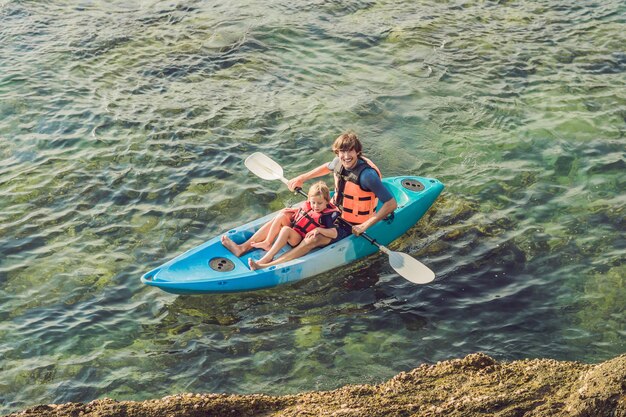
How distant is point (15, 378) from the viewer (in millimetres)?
7074

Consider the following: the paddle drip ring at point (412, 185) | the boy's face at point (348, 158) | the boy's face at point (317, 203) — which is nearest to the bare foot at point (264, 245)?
the boy's face at point (317, 203)

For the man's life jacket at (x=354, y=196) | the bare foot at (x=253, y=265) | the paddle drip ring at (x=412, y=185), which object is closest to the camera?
the bare foot at (x=253, y=265)

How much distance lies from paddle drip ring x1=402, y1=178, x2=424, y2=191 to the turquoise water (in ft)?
1.27

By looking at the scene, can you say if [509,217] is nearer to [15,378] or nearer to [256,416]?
[256,416]

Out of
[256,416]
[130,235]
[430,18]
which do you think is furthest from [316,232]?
[430,18]

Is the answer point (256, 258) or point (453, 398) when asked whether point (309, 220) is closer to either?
point (256, 258)

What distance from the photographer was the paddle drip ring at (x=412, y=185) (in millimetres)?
9234

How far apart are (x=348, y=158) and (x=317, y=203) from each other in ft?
1.94

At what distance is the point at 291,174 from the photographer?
10.3 meters

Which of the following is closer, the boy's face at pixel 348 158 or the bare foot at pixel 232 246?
the boy's face at pixel 348 158

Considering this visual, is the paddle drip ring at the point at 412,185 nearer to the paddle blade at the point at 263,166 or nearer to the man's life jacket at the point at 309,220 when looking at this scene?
the man's life jacket at the point at 309,220

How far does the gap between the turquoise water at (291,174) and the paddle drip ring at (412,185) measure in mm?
386

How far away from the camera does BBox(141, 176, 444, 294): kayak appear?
26.1ft

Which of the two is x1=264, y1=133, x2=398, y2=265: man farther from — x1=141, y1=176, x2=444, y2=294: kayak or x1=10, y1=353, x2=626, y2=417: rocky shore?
x1=10, y1=353, x2=626, y2=417: rocky shore
